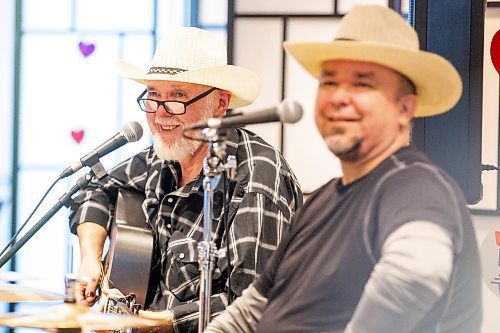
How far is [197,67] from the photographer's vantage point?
2465 millimetres

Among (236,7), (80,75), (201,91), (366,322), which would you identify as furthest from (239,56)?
(366,322)

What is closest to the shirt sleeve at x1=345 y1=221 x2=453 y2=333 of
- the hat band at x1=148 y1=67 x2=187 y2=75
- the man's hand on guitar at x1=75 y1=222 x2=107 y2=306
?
the hat band at x1=148 y1=67 x2=187 y2=75

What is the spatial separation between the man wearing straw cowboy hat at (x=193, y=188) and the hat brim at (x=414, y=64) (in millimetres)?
720

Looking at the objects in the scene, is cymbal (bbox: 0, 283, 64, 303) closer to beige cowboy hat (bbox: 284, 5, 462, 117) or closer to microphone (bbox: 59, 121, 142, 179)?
microphone (bbox: 59, 121, 142, 179)

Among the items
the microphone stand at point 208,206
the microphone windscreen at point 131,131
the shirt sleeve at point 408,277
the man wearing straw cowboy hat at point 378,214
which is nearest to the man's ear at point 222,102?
the microphone windscreen at point 131,131

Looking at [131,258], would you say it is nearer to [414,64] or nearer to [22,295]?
[22,295]

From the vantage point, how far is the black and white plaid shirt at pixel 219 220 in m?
2.20

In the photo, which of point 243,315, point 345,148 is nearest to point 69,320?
point 243,315

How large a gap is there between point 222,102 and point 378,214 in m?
1.11

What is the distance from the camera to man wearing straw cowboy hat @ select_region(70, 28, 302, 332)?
2223 millimetres

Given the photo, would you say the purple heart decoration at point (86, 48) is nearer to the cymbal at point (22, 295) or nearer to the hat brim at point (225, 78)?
the hat brim at point (225, 78)

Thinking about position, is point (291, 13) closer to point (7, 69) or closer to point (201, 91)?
point (201, 91)

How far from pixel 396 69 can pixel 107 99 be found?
2.27m

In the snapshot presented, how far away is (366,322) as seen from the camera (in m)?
1.39
